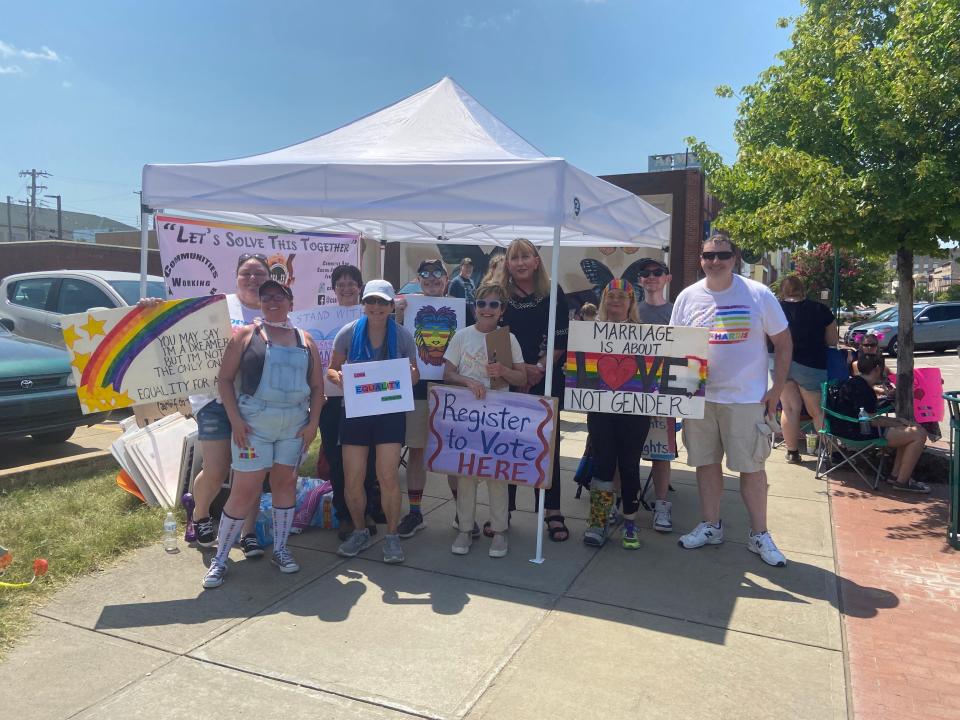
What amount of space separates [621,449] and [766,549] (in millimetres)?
1078

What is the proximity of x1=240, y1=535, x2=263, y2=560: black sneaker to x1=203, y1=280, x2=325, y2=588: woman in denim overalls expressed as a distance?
13.6 inches

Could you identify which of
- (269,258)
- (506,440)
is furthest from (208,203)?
(506,440)

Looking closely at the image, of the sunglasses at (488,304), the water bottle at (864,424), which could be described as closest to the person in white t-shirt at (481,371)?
the sunglasses at (488,304)

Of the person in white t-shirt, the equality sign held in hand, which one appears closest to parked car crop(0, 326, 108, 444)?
the equality sign held in hand

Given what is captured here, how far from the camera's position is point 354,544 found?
15.3 feet

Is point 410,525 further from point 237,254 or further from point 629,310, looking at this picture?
point 237,254

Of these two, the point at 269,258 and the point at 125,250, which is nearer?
the point at 269,258

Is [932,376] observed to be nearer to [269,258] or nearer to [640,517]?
[640,517]

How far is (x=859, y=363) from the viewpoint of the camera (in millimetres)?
6805

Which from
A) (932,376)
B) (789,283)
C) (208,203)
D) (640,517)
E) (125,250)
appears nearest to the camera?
(208,203)

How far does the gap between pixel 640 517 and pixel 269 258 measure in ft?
13.2

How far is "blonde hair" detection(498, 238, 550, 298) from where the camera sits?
473 cm

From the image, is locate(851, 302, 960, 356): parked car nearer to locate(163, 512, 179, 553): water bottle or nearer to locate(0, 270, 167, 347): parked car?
locate(0, 270, 167, 347): parked car

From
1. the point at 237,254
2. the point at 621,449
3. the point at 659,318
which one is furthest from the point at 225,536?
the point at 659,318
